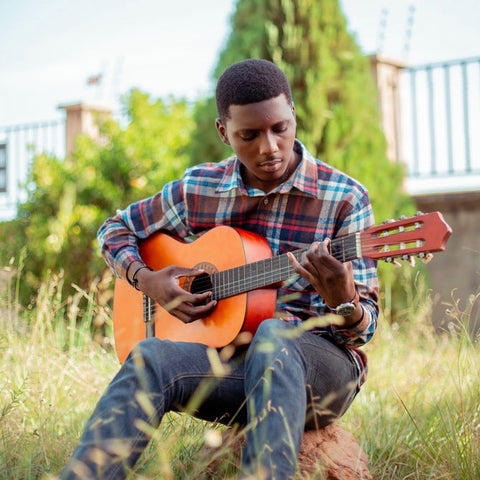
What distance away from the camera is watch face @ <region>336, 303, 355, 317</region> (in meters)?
2.27

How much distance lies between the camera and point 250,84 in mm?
2637

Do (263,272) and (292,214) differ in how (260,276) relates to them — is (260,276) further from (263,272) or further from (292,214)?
(292,214)

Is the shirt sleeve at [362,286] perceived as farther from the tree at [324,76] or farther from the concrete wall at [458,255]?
the concrete wall at [458,255]

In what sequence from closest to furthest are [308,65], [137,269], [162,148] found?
[137,269], [308,65], [162,148]

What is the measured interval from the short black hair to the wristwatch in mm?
772

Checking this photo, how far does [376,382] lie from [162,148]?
12.3 feet

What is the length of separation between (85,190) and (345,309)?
16.0ft

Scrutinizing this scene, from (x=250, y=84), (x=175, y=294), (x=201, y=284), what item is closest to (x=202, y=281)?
(x=201, y=284)

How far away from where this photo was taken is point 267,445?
196 cm

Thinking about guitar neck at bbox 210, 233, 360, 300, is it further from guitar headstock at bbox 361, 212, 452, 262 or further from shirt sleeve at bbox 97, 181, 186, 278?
shirt sleeve at bbox 97, 181, 186, 278

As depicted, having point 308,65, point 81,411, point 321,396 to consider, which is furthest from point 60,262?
point 321,396

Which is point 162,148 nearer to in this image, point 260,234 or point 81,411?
point 81,411

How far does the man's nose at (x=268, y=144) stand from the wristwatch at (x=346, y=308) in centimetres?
59

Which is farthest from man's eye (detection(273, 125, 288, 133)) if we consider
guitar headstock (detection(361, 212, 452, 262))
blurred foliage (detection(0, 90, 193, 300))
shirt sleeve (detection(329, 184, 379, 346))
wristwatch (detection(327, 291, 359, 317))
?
blurred foliage (detection(0, 90, 193, 300))
